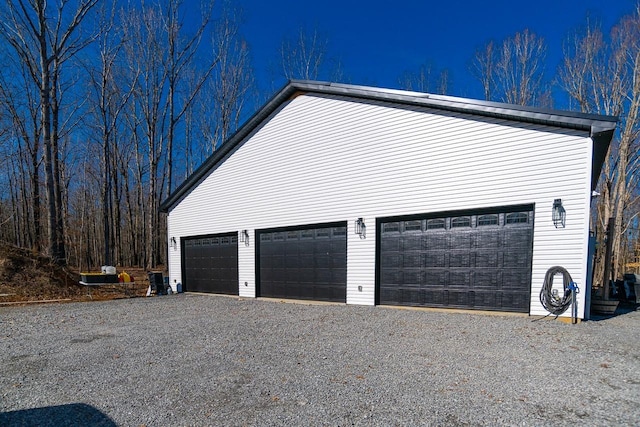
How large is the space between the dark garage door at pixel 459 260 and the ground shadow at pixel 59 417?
682 cm

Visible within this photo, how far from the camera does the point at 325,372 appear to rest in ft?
12.3

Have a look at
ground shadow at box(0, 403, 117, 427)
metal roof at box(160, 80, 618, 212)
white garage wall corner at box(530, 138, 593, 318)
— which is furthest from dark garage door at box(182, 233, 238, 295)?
white garage wall corner at box(530, 138, 593, 318)

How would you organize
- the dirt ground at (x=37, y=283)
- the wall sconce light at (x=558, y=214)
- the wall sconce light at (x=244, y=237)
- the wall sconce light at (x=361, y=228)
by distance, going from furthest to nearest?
the wall sconce light at (x=244, y=237) < the dirt ground at (x=37, y=283) < the wall sconce light at (x=361, y=228) < the wall sconce light at (x=558, y=214)

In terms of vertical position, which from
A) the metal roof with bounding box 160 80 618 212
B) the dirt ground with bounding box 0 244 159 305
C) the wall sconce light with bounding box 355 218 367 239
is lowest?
the dirt ground with bounding box 0 244 159 305

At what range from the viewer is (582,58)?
15.3m

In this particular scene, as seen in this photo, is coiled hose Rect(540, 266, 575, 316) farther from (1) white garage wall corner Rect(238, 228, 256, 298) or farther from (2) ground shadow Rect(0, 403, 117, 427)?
(1) white garage wall corner Rect(238, 228, 256, 298)

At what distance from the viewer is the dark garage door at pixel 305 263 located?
9195 millimetres

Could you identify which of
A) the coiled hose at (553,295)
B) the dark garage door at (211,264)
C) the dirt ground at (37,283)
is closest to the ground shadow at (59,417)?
the coiled hose at (553,295)

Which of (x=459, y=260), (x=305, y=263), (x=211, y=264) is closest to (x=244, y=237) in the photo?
(x=211, y=264)

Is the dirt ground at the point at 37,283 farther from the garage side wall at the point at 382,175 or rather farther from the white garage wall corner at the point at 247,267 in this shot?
the white garage wall corner at the point at 247,267

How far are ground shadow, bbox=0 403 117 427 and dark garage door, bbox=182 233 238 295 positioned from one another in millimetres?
8652

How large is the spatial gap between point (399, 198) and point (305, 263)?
3.66m

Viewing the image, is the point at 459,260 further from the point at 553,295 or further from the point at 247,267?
the point at 247,267

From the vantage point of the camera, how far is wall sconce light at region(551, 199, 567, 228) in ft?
21.0
